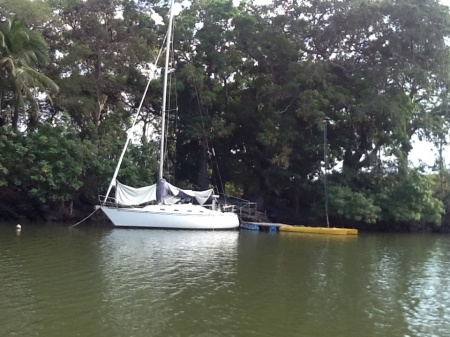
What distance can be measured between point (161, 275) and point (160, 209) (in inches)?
599

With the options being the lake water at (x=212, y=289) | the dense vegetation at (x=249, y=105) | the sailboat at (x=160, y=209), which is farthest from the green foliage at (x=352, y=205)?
the lake water at (x=212, y=289)

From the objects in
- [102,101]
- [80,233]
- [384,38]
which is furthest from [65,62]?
[384,38]

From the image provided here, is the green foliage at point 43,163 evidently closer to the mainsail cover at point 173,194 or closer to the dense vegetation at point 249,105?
the dense vegetation at point 249,105

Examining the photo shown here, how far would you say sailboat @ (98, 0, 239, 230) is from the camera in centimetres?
3020

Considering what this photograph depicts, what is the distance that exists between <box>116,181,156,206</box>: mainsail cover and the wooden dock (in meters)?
7.03

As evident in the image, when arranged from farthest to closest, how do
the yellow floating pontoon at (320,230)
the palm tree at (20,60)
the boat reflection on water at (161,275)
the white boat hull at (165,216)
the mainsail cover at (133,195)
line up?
the yellow floating pontoon at (320,230) → the mainsail cover at (133,195) → the white boat hull at (165,216) → the palm tree at (20,60) → the boat reflection on water at (161,275)

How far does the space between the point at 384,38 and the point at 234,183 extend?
1525cm

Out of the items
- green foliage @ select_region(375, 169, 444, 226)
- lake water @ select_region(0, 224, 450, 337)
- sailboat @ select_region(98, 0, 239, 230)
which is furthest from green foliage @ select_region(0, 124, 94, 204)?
green foliage @ select_region(375, 169, 444, 226)

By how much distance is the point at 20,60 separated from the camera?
1176 inches

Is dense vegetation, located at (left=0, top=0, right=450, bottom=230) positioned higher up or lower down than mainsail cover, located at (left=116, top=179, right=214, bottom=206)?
higher up

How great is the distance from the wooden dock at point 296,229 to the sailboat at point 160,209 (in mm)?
2186

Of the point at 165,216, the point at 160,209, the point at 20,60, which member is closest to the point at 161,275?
the point at 165,216

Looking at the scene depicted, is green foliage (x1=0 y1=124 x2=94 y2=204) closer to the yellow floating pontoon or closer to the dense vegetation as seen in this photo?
the dense vegetation

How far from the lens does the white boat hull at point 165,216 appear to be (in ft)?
98.9
